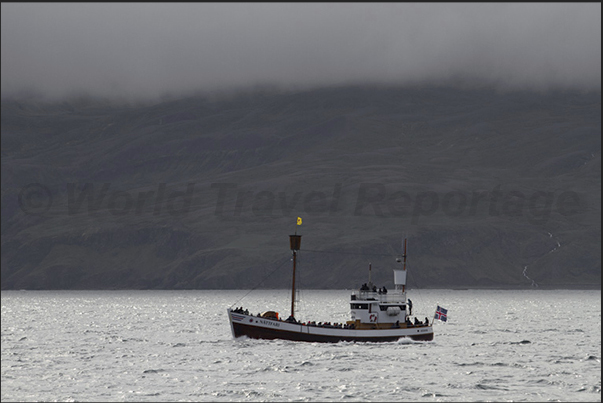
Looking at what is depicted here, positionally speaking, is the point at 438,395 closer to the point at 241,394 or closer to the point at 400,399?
the point at 400,399

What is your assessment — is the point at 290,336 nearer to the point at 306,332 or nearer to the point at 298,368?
the point at 306,332

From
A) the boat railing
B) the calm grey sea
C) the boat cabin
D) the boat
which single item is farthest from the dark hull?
the boat railing

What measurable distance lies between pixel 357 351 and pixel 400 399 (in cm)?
2960

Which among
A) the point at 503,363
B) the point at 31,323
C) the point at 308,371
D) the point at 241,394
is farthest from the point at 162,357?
the point at 31,323

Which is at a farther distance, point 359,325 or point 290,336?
point 359,325

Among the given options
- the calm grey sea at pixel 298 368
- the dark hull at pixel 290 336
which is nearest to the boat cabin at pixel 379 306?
the dark hull at pixel 290 336

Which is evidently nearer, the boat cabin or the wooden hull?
the wooden hull

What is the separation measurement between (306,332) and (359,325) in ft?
20.6

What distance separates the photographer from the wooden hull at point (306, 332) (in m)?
99.5

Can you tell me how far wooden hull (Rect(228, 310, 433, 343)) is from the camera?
99.5m

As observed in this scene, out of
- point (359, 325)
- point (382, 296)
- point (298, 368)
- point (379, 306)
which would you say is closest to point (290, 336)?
point (359, 325)

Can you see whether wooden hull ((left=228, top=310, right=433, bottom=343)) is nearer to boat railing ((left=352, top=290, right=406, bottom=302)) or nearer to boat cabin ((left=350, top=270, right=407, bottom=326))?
boat cabin ((left=350, top=270, right=407, bottom=326))

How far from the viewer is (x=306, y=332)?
327ft

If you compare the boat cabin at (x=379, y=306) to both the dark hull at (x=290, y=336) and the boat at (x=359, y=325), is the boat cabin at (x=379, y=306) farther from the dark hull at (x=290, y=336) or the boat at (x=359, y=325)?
the dark hull at (x=290, y=336)
